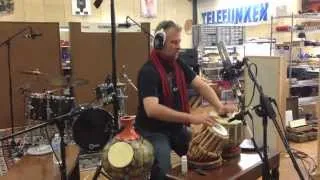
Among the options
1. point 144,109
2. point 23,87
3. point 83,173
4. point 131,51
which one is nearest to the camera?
point 144,109

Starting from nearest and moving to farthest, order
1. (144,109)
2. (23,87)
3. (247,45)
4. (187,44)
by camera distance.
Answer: (144,109) < (23,87) < (247,45) < (187,44)

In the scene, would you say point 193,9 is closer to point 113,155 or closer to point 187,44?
point 187,44

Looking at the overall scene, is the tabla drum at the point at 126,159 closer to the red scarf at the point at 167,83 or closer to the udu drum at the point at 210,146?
the udu drum at the point at 210,146

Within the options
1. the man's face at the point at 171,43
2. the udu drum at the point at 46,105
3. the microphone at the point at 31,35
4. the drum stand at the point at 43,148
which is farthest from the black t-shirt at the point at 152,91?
the microphone at the point at 31,35

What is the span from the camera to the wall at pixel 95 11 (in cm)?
823

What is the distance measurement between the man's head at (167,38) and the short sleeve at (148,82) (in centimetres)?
16

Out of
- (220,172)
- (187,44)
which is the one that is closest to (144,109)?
(220,172)

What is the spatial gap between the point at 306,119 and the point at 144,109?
134 inches

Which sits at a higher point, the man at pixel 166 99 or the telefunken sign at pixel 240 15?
the telefunken sign at pixel 240 15

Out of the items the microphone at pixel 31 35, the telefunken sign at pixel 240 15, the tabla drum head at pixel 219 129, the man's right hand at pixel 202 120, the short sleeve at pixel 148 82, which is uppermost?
the telefunken sign at pixel 240 15

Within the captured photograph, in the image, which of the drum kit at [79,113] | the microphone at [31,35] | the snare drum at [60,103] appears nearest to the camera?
the drum kit at [79,113]

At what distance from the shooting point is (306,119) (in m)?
5.19

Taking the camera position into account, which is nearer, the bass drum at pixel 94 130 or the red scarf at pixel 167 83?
the red scarf at pixel 167 83

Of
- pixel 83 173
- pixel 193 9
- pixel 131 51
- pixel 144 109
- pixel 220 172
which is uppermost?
pixel 193 9
